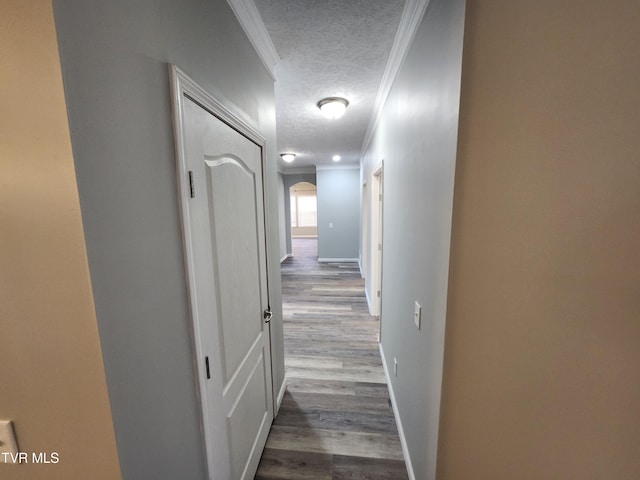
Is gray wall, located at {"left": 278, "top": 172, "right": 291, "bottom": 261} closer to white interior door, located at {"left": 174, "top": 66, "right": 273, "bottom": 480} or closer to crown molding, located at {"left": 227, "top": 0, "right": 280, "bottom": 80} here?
crown molding, located at {"left": 227, "top": 0, "right": 280, "bottom": 80}

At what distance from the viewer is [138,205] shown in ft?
2.17

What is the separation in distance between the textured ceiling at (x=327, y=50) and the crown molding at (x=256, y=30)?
→ 31 millimetres

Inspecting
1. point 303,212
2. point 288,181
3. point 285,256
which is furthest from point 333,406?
point 303,212

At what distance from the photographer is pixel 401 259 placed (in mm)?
1725

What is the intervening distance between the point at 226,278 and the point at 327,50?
158cm

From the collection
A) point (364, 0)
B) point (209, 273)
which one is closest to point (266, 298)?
point (209, 273)

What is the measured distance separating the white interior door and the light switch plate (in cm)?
44

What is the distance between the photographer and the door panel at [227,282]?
905 millimetres

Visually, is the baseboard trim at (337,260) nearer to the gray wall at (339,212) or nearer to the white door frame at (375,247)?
the gray wall at (339,212)

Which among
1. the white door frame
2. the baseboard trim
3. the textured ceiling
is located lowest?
the baseboard trim

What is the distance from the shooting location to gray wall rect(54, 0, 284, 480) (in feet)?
1.73

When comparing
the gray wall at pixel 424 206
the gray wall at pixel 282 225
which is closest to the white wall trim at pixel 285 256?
the gray wall at pixel 282 225

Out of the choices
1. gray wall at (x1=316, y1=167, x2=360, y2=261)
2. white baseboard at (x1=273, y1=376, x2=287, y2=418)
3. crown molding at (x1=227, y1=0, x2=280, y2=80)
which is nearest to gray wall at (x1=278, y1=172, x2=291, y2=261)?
Result: gray wall at (x1=316, y1=167, x2=360, y2=261)

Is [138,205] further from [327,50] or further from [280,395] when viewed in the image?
[280,395]
